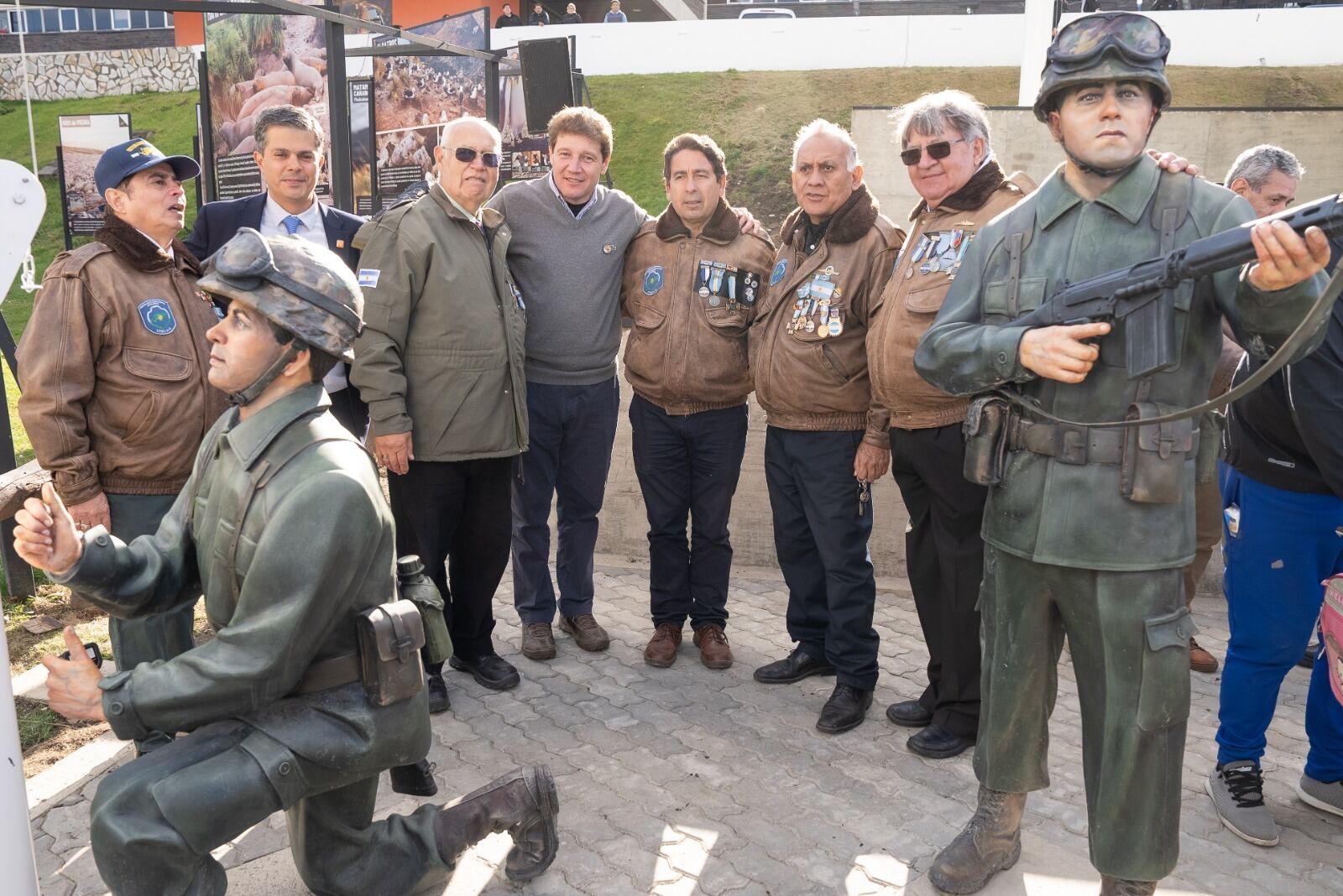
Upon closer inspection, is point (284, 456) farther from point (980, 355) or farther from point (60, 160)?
point (60, 160)

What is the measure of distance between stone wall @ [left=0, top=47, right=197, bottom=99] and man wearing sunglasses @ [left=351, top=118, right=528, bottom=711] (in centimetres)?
2548

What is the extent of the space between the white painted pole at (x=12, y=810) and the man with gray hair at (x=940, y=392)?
2823mm

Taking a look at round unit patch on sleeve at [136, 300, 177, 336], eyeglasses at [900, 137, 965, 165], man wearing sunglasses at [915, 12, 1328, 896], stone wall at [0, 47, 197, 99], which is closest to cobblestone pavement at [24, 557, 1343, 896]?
man wearing sunglasses at [915, 12, 1328, 896]

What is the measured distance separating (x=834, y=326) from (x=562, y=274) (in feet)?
4.16

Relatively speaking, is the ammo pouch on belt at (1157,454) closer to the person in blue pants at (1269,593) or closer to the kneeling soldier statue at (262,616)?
the person in blue pants at (1269,593)

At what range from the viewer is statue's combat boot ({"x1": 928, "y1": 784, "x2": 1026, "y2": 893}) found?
317 cm

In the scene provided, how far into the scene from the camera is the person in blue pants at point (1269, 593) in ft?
11.2

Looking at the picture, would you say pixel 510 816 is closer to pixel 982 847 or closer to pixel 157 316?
pixel 982 847

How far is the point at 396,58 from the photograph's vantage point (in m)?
8.98

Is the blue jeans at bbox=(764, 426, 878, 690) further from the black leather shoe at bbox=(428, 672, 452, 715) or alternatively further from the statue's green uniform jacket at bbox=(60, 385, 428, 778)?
the statue's green uniform jacket at bbox=(60, 385, 428, 778)

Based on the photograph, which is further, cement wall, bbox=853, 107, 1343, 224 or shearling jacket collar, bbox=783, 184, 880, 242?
cement wall, bbox=853, 107, 1343, 224

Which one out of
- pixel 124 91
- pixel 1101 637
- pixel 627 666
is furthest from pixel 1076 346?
pixel 124 91

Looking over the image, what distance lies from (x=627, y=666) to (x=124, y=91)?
91.0 ft

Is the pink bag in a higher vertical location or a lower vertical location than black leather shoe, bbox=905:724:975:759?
higher
